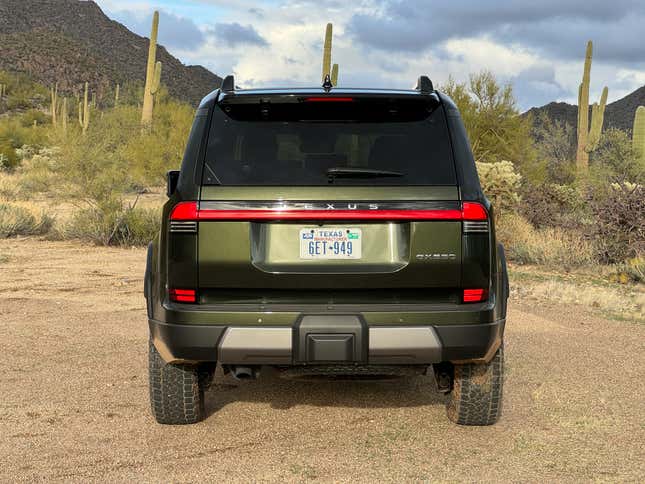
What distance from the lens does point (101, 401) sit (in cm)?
595

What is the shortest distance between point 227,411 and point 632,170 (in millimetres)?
20118

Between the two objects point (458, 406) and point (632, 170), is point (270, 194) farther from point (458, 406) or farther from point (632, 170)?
point (632, 170)

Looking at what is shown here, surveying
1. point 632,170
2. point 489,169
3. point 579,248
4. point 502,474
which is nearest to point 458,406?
point 502,474

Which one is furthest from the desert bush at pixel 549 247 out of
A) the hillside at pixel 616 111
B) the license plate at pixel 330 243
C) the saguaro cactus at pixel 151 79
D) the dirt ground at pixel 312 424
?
the hillside at pixel 616 111

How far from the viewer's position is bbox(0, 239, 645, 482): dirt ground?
4.56 m

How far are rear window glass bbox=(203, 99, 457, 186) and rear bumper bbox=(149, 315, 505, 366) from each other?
726 millimetres

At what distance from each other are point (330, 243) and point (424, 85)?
3.69 feet

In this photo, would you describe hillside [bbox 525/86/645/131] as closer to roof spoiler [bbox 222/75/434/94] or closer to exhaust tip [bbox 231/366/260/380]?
roof spoiler [bbox 222/75/434/94]

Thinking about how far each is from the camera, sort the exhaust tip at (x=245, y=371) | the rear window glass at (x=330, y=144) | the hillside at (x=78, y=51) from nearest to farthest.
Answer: the rear window glass at (x=330, y=144) < the exhaust tip at (x=245, y=371) < the hillside at (x=78, y=51)

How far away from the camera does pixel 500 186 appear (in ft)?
65.5

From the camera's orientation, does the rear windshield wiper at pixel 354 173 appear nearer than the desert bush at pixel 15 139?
Yes

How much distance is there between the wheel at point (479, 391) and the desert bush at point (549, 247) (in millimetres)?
10280

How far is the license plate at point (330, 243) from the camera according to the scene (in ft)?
14.5

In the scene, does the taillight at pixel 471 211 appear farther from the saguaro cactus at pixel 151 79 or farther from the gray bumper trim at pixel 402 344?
the saguaro cactus at pixel 151 79
